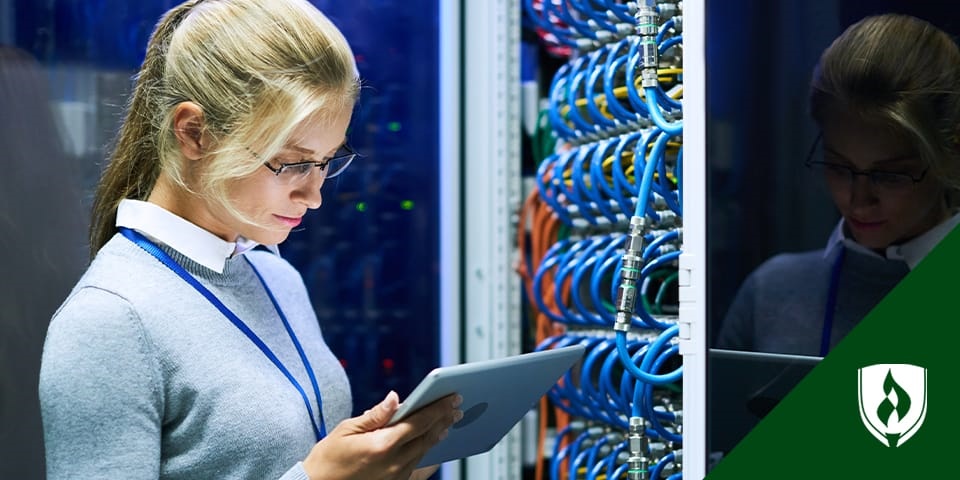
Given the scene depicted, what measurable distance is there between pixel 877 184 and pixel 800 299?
16 centimetres

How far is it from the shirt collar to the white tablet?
13.4 inches

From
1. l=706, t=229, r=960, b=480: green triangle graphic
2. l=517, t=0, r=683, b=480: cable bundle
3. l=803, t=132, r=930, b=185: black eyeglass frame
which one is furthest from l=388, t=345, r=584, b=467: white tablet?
l=803, t=132, r=930, b=185: black eyeglass frame

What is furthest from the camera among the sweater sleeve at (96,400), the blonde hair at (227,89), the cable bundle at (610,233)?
the cable bundle at (610,233)

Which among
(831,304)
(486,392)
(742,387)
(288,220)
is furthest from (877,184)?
(288,220)

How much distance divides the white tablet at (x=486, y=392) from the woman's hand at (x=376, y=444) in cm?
1

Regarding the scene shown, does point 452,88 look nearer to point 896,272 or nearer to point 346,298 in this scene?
point 346,298

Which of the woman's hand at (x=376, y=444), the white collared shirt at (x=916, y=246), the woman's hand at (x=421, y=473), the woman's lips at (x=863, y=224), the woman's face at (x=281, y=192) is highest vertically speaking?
the woman's face at (x=281, y=192)

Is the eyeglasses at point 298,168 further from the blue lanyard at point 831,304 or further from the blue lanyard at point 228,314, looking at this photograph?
the blue lanyard at point 831,304

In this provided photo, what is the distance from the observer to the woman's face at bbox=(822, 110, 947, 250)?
1032 millimetres

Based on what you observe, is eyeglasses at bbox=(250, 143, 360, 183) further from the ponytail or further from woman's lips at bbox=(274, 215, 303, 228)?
the ponytail

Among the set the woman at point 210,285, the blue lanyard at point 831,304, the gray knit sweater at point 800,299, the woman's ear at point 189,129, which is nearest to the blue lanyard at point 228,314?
the woman at point 210,285

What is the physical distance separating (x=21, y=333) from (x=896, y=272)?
4.72 ft

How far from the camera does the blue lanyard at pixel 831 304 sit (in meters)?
1.09

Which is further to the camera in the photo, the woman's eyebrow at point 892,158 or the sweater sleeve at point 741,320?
the sweater sleeve at point 741,320
